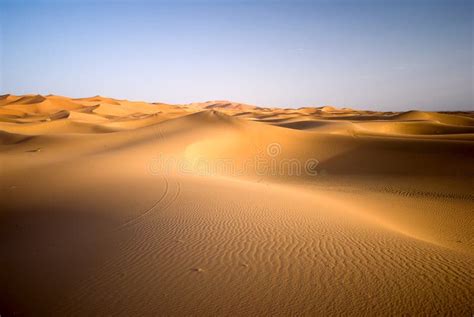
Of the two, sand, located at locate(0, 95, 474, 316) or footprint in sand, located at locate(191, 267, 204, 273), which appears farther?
footprint in sand, located at locate(191, 267, 204, 273)

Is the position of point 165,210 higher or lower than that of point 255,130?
lower

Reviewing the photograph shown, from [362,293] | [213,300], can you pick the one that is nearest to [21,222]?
[213,300]

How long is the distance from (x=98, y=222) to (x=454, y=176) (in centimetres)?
1508

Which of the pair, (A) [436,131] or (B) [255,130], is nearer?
(B) [255,130]

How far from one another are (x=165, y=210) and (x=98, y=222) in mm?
1497

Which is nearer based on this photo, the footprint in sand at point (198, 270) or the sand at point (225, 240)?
the sand at point (225, 240)

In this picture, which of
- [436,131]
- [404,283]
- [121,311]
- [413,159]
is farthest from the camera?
[436,131]

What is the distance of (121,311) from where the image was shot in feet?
11.3

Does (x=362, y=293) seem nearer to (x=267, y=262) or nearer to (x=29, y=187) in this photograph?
(x=267, y=262)

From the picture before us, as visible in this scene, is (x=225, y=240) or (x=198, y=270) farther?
(x=225, y=240)

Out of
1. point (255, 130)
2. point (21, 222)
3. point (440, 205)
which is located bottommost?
point (440, 205)

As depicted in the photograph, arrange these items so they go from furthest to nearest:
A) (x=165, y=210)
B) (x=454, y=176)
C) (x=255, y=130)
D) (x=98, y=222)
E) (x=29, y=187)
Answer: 1. (x=255, y=130)
2. (x=454, y=176)
3. (x=29, y=187)
4. (x=165, y=210)
5. (x=98, y=222)

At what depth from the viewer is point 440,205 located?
9922mm

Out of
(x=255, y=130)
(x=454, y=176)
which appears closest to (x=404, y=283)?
(x=454, y=176)
